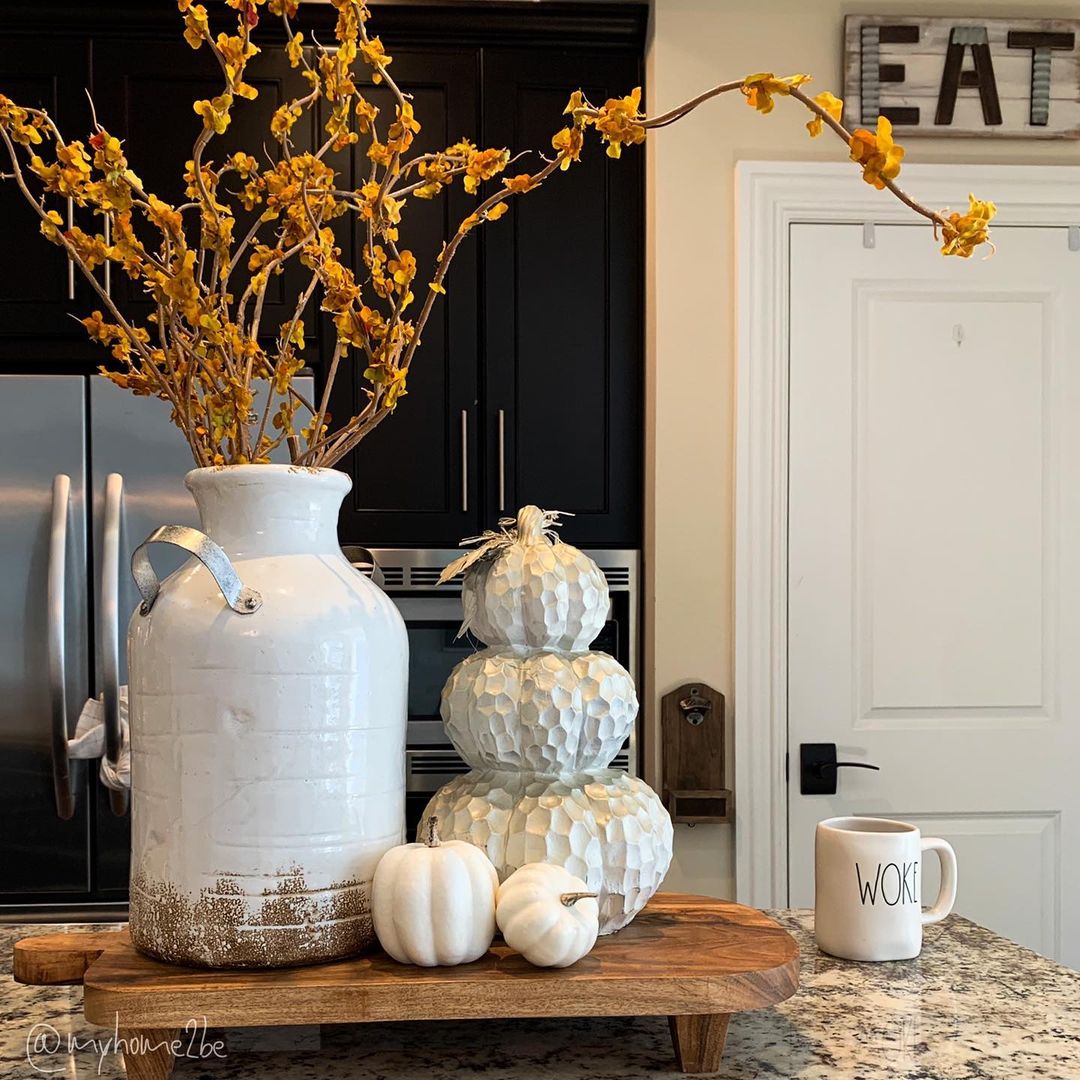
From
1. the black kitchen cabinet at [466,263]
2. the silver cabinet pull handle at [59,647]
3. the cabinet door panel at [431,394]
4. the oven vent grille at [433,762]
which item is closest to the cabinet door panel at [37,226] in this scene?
the black kitchen cabinet at [466,263]

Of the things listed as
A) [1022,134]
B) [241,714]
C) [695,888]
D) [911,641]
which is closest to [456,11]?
[1022,134]

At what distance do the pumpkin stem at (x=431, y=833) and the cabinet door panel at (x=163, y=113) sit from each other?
78.9 inches

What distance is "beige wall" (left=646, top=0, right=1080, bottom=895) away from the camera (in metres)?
2.69

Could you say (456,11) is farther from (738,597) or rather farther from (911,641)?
(911,641)

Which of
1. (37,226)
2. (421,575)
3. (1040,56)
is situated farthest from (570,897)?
(1040,56)

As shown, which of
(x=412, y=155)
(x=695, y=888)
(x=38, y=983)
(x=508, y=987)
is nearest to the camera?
(x=508, y=987)

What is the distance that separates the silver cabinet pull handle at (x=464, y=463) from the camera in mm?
2758

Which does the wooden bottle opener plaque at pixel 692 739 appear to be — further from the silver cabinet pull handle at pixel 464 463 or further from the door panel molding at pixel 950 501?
the silver cabinet pull handle at pixel 464 463

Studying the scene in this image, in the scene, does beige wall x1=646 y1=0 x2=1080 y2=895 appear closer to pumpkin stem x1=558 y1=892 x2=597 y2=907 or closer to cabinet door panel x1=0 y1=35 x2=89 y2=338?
cabinet door panel x1=0 y1=35 x2=89 y2=338

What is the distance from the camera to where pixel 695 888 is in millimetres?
2684

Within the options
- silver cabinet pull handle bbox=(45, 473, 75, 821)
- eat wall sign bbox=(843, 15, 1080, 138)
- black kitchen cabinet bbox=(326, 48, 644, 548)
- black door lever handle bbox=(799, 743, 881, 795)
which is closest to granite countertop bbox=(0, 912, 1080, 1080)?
silver cabinet pull handle bbox=(45, 473, 75, 821)

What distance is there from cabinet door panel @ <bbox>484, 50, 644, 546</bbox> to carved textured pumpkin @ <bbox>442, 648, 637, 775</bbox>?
1831 mm

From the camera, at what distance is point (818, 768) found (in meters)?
2.73

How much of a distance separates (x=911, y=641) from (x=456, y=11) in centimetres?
174
